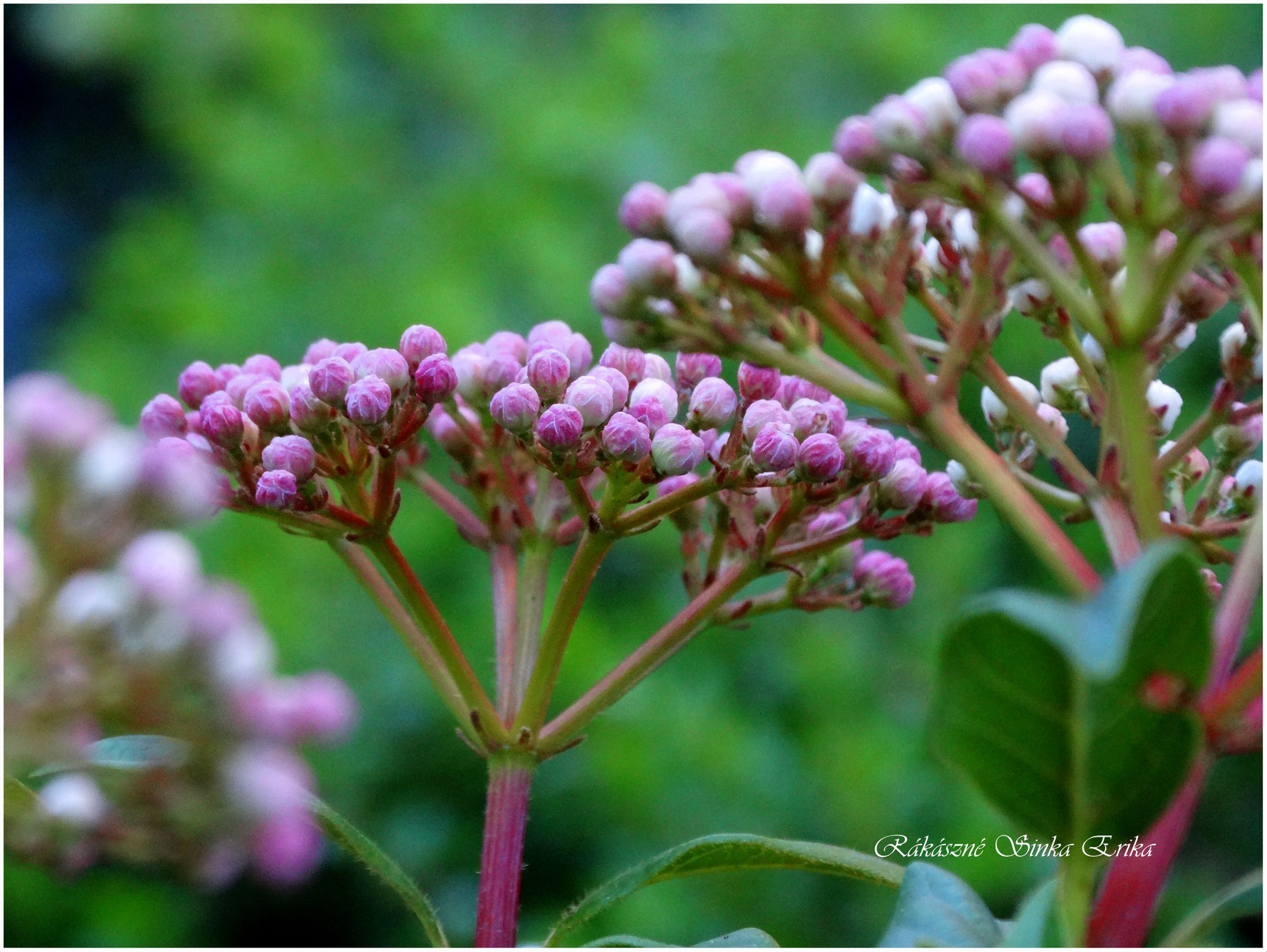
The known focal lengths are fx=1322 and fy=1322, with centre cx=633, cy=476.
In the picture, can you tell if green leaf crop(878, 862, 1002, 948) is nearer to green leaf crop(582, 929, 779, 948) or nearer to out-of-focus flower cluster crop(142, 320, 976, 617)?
green leaf crop(582, 929, 779, 948)

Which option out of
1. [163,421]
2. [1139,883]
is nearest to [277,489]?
[163,421]

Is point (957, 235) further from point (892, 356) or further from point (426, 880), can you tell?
point (426, 880)

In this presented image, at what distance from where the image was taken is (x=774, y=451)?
64 cm

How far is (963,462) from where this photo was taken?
0.54 m

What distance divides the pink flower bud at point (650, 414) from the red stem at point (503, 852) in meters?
0.19

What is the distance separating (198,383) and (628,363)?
256 millimetres

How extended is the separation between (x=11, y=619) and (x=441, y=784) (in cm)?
236

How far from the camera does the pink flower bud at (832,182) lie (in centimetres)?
55

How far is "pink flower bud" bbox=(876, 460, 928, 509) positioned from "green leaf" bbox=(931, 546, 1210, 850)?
0.72ft

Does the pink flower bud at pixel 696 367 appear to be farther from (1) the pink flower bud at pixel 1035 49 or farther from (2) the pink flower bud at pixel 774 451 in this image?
(1) the pink flower bud at pixel 1035 49

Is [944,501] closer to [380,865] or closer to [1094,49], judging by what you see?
[1094,49]

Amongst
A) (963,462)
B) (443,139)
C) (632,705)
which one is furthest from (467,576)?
(963,462)

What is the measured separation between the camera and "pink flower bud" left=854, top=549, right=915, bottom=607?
32.0 inches

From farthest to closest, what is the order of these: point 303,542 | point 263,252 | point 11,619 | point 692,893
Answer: point 263,252
point 303,542
point 692,893
point 11,619
